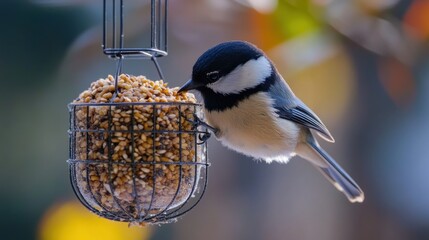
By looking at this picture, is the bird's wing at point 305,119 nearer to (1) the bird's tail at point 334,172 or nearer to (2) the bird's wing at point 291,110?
(2) the bird's wing at point 291,110

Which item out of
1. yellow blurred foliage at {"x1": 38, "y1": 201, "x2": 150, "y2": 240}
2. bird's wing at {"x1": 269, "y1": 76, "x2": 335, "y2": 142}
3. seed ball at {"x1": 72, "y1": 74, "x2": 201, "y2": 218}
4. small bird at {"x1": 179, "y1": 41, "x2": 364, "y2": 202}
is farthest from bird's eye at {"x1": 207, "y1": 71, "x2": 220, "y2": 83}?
yellow blurred foliage at {"x1": 38, "y1": 201, "x2": 150, "y2": 240}

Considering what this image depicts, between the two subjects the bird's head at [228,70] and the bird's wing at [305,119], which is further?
the bird's wing at [305,119]

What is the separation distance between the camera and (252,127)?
3502 millimetres

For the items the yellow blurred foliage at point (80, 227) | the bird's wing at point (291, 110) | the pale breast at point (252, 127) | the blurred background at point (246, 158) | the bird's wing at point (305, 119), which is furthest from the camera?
the yellow blurred foliage at point (80, 227)

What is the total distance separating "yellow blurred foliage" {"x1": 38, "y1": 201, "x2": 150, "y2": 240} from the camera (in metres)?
5.23

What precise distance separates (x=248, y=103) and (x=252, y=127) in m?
0.13

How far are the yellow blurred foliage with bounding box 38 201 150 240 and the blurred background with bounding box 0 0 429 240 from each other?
11 mm

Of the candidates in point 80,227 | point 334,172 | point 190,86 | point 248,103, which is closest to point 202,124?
point 190,86

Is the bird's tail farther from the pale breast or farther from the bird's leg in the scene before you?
the bird's leg

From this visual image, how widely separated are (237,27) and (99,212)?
143 cm

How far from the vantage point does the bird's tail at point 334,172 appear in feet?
13.5

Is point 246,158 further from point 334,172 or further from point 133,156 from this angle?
point 133,156

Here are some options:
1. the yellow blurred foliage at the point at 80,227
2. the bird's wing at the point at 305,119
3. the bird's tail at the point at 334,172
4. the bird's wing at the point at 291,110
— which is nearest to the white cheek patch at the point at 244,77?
the bird's wing at the point at 291,110

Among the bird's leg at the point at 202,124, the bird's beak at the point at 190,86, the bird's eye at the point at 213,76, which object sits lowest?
the bird's leg at the point at 202,124
